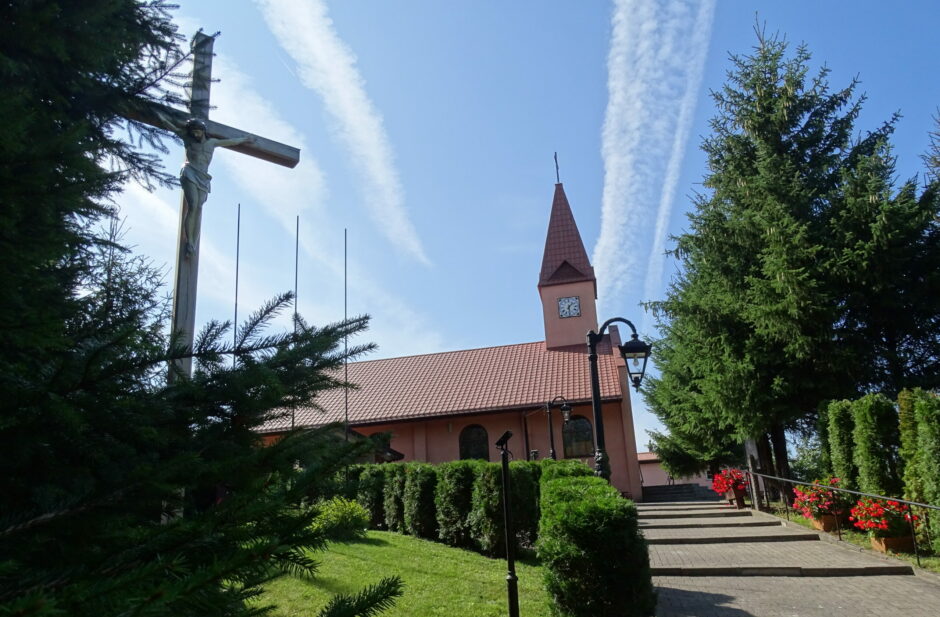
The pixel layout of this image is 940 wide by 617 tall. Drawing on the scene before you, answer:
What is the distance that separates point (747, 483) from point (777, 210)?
7724 millimetres

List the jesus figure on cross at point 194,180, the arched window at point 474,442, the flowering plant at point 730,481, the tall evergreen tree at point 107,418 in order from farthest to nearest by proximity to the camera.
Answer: the arched window at point 474,442 < the flowering plant at point 730,481 < the jesus figure on cross at point 194,180 < the tall evergreen tree at point 107,418

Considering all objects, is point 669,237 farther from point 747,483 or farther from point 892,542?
point 892,542

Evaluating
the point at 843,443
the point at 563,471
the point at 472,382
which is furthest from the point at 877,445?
the point at 472,382

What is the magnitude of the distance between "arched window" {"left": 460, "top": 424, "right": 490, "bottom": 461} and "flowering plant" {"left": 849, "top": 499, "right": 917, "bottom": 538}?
1631 centimetres

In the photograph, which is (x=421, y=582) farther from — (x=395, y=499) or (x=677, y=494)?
(x=677, y=494)

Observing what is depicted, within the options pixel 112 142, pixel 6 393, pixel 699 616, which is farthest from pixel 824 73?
pixel 6 393

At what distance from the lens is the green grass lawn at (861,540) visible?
8781 mm

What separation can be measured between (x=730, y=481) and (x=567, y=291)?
1407 cm

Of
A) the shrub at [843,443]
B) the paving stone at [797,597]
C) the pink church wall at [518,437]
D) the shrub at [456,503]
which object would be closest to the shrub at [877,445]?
the shrub at [843,443]

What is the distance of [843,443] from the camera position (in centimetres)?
1206

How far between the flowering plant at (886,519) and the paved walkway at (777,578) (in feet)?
1.78

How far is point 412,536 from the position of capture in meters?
12.4

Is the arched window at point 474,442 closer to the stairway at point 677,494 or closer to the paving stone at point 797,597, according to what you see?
the stairway at point 677,494

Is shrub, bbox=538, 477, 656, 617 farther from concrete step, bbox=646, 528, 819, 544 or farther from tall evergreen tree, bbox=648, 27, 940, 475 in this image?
tall evergreen tree, bbox=648, 27, 940, 475
